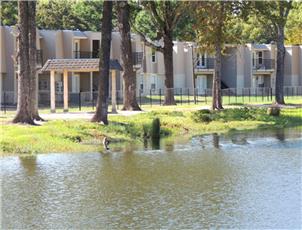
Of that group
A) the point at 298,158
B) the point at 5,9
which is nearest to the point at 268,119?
the point at 298,158

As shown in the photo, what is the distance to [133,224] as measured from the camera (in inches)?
563

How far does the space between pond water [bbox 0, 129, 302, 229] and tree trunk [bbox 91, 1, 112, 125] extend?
18.4ft

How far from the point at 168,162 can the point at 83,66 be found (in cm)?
2018

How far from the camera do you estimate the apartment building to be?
6222cm

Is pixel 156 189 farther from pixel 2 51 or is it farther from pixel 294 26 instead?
pixel 294 26

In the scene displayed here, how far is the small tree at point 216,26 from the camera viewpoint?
4588 cm

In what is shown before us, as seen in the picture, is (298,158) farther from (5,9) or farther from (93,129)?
(5,9)

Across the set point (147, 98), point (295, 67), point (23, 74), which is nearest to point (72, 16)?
point (147, 98)

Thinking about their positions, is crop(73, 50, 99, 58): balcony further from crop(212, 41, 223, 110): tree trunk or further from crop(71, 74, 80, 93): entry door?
crop(212, 41, 223, 110): tree trunk

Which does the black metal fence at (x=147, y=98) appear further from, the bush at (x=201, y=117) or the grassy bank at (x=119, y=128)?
the grassy bank at (x=119, y=128)

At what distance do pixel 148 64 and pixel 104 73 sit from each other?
44677 mm

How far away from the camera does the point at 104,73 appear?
33375 mm

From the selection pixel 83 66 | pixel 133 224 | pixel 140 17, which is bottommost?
pixel 133 224

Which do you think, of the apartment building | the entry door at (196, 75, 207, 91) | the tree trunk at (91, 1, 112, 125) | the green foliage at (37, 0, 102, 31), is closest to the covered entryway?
the tree trunk at (91, 1, 112, 125)
